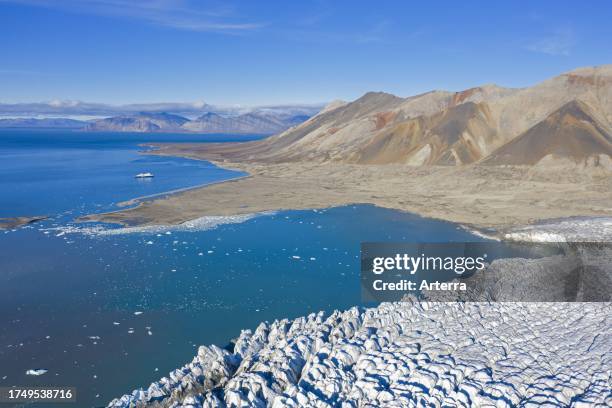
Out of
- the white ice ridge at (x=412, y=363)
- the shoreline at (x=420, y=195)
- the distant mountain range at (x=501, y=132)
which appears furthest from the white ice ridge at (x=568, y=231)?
the distant mountain range at (x=501, y=132)

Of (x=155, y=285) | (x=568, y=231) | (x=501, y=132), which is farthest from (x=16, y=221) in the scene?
(x=501, y=132)

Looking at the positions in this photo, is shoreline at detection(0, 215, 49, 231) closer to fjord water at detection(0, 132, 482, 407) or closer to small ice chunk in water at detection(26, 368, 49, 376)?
fjord water at detection(0, 132, 482, 407)

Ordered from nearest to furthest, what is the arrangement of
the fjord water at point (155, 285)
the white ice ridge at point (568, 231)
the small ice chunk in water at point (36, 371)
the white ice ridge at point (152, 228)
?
the small ice chunk in water at point (36, 371) → the fjord water at point (155, 285) → the white ice ridge at point (568, 231) → the white ice ridge at point (152, 228)

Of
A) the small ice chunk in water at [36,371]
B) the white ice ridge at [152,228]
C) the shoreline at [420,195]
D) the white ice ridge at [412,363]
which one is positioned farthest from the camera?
the shoreline at [420,195]

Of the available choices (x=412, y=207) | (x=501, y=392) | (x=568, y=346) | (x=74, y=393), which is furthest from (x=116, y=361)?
(x=412, y=207)

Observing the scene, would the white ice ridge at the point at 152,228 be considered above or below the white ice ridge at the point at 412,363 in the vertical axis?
below

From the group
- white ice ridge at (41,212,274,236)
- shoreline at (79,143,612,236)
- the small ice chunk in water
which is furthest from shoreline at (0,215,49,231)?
the small ice chunk in water

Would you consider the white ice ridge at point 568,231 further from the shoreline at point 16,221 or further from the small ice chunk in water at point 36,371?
the shoreline at point 16,221
